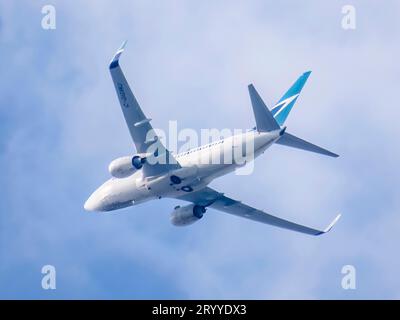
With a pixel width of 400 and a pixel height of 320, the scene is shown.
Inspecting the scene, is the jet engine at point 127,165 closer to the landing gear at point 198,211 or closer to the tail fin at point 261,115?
the landing gear at point 198,211

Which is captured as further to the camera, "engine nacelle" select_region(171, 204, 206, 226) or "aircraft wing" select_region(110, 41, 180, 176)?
"engine nacelle" select_region(171, 204, 206, 226)

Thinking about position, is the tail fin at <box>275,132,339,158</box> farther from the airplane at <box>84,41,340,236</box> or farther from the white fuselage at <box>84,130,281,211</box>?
the white fuselage at <box>84,130,281,211</box>

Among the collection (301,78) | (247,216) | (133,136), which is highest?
(301,78)

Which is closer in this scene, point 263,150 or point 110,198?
point 263,150

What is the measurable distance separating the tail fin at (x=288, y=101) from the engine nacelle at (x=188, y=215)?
9664mm

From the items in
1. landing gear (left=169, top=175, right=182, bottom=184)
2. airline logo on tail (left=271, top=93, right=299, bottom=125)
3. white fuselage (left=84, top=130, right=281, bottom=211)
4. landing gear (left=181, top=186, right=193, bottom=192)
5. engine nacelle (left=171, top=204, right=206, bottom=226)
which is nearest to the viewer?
white fuselage (left=84, top=130, right=281, bottom=211)

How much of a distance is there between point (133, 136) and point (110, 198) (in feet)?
25.5

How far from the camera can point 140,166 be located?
195ft

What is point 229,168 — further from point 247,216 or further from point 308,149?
point 247,216

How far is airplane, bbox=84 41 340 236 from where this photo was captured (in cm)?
5656

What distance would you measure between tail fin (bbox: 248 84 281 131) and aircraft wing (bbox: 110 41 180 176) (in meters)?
6.89


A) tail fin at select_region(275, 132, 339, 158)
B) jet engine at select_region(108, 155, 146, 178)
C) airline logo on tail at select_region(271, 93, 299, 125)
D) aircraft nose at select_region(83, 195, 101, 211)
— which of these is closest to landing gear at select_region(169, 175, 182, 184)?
jet engine at select_region(108, 155, 146, 178)
